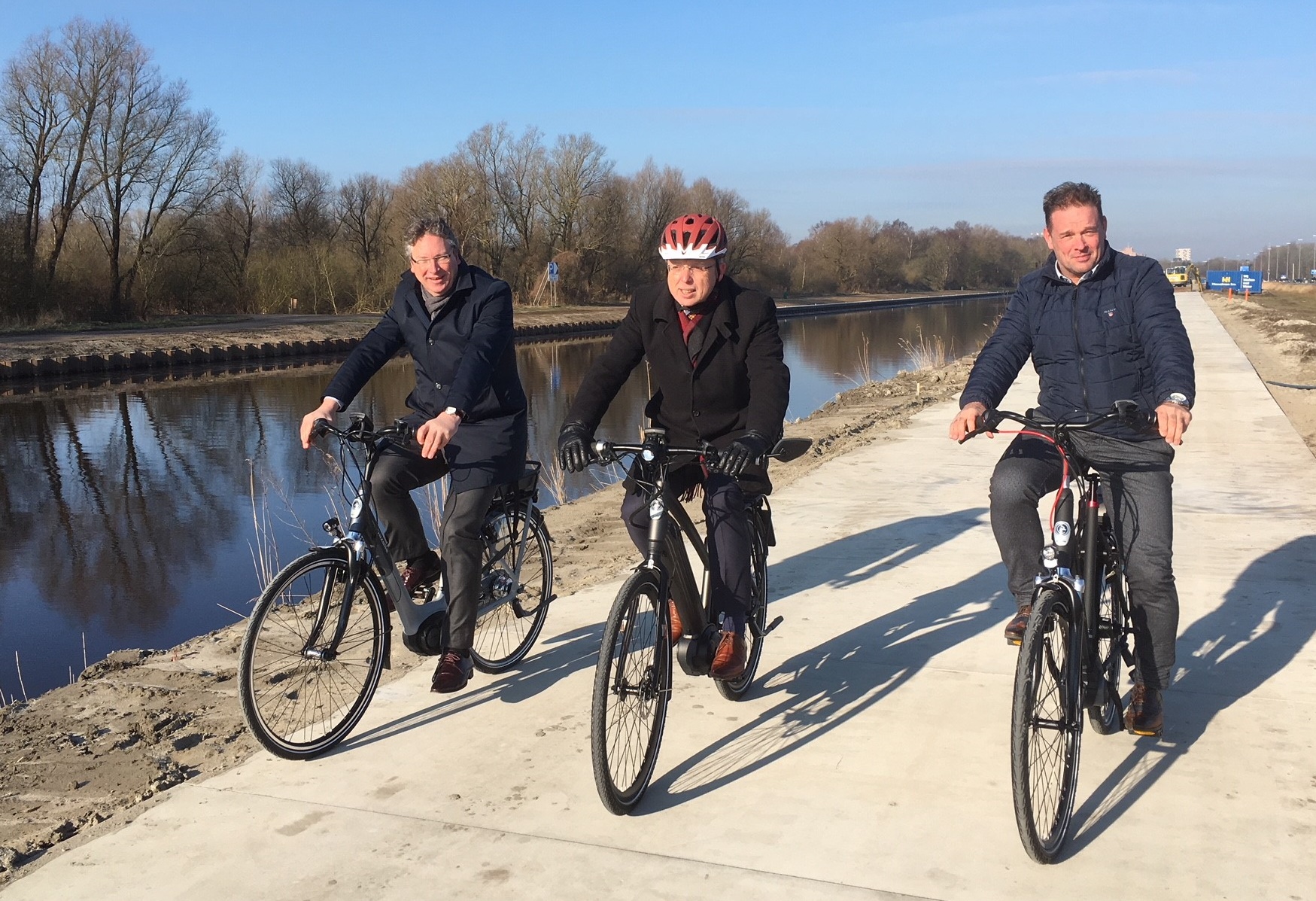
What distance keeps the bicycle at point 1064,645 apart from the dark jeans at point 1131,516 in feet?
0.18

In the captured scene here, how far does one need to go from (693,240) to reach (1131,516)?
1.78m

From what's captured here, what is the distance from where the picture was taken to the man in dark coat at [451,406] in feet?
15.7

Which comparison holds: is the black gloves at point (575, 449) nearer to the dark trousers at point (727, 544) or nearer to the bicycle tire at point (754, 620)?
the dark trousers at point (727, 544)

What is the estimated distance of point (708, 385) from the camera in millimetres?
4527

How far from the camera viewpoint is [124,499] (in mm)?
14297

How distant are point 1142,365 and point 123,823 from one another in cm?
363

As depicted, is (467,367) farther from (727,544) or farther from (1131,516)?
(1131,516)

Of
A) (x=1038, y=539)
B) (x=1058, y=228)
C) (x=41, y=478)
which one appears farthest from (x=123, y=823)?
(x=41, y=478)

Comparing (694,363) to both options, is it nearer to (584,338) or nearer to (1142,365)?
(1142,365)

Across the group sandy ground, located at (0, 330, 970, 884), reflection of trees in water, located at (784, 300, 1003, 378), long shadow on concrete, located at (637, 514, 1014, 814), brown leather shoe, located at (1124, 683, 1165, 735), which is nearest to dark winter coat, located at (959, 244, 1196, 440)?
brown leather shoe, located at (1124, 683, 1165, 735)

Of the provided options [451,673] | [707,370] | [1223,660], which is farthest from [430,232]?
[1223,660]

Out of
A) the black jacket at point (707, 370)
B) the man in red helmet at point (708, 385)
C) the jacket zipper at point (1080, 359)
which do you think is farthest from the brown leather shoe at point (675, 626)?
the jacket zipper at point (1080, 359)

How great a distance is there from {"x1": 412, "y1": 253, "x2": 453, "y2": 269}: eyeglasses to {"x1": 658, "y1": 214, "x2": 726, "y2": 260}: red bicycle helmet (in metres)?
1.08

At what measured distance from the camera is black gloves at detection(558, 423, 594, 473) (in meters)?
4.17
